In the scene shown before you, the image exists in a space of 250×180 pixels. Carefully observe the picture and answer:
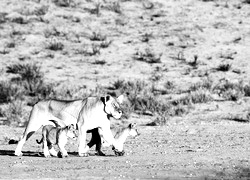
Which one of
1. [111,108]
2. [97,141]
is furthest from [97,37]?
[111,108]

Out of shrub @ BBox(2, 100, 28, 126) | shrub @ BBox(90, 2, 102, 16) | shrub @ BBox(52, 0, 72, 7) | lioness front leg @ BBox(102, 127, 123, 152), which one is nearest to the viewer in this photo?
lioness front leg @ BBox(102, 127, 123, 152)

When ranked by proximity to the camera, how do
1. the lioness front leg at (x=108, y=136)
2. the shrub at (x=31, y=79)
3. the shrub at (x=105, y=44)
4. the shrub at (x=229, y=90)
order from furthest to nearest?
1. the shrub at (x=105, y=44)
2. the shrub at (x=31, y=79)
3. the shrub at (x=229, y=90)
4. the lioness front leg at (x=108, y=136)

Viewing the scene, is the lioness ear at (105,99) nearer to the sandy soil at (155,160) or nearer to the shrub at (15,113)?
the sandy soil at (155,160)

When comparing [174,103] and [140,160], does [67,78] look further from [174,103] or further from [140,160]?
[140,160]

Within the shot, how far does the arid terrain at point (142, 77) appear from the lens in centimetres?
1239

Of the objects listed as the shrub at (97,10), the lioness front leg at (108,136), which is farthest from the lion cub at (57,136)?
the shrub at (97,10)

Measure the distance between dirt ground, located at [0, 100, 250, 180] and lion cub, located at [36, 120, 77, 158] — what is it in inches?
7.3

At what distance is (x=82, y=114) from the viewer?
43.2ft

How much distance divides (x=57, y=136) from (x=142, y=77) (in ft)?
37.7

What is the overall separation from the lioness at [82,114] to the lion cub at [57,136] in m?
0.13

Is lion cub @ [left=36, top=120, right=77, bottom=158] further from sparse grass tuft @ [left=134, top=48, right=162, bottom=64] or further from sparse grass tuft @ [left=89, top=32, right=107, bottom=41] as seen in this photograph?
sparse grass tuft @ [left=89, top=32, right=107, bottom=41]

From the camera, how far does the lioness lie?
43.0 ft

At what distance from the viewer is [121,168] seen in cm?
1172

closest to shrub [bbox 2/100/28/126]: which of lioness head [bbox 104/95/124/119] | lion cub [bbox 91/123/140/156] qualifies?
lion cub [bbox 91/123/140/156]
